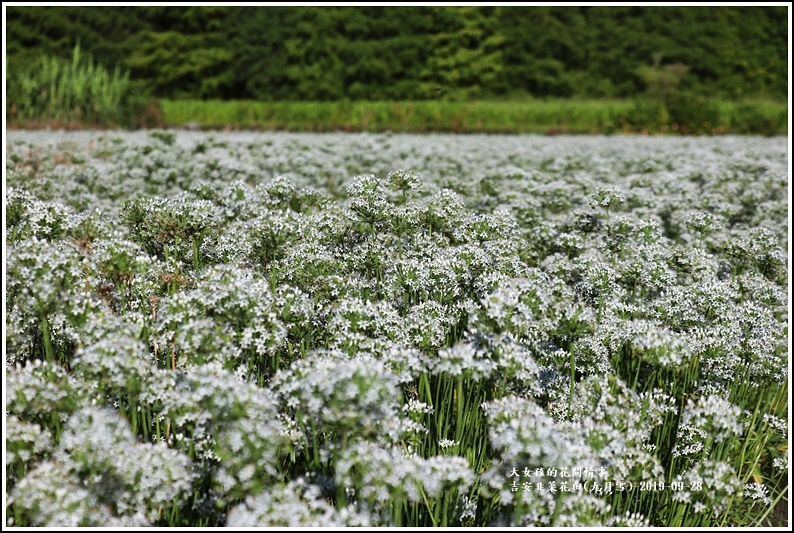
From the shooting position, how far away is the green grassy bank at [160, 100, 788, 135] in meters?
29.2

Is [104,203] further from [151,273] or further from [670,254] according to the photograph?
[670,254]

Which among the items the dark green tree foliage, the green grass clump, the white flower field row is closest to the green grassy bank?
the green grass clump

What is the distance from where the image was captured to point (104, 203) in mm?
8797

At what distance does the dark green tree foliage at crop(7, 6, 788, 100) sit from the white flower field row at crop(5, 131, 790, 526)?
39.6 meters

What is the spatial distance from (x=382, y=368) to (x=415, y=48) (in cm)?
4680

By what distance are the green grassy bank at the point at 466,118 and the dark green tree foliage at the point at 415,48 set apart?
12873 millimetres

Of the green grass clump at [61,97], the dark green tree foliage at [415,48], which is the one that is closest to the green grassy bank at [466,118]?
the green grass clump at [61,97]

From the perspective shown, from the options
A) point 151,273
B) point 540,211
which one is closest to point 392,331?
point 151,273

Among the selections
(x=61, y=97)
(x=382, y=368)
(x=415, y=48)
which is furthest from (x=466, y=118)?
(x=382, y=368)

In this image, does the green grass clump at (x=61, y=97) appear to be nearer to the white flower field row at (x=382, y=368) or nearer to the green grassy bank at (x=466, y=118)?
the green grassy bank at (x=466, y=118)

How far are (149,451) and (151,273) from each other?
81.9 inches

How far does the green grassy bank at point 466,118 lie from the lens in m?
29.2

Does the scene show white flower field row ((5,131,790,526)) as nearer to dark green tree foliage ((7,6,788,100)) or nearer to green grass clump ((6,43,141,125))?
green grass clump ((6,43,141,125))

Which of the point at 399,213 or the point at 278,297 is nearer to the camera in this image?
the point at 278,297
